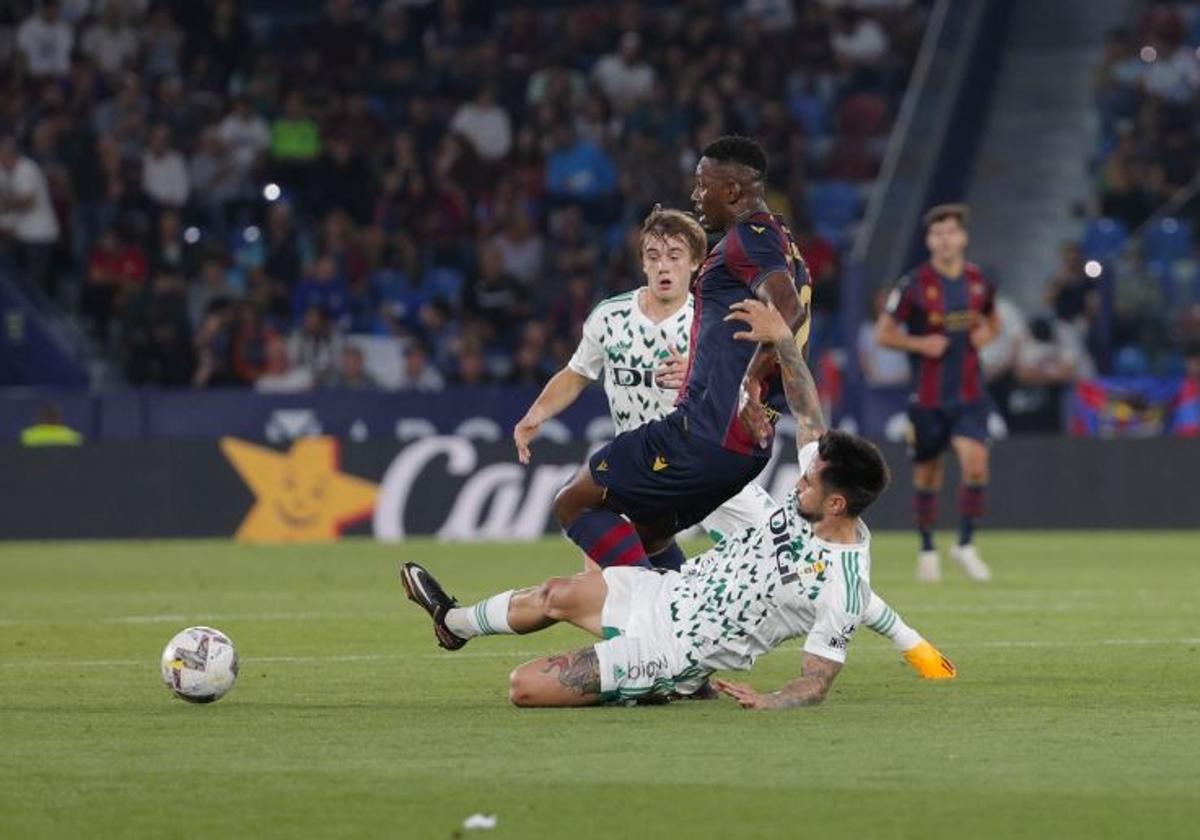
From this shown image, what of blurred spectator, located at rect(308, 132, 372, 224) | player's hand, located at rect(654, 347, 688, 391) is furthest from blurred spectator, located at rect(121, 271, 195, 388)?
player's hand, located at rect(654, 347, 688, 391)

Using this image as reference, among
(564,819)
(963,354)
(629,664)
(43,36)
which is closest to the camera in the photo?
(564,819)

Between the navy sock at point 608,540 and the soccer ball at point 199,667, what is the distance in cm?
155

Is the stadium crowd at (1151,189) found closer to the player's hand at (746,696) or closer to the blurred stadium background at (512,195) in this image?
the blurred stadium background at (512,195)

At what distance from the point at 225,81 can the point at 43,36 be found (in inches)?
80.4

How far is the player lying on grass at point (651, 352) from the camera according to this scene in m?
11.6

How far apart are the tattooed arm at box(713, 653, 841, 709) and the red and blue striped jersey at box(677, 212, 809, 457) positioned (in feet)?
3.72

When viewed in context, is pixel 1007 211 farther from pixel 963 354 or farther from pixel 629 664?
pixel 629 664

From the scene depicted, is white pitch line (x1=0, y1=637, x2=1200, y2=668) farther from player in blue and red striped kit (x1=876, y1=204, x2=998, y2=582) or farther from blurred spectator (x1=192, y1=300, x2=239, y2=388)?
blurred spectator (x1=192, y1=300, x2=239, y2=388)

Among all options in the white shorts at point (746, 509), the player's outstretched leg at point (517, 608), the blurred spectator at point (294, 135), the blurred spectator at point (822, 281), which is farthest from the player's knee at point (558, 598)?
the blurred spectator at point (294, 135)

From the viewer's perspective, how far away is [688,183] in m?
27.0

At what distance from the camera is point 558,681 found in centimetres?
1007

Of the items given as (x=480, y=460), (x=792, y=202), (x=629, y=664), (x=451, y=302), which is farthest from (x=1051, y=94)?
(x=629, y=664)

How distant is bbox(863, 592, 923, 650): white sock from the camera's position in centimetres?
1052

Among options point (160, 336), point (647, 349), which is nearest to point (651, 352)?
point (647, 349)
